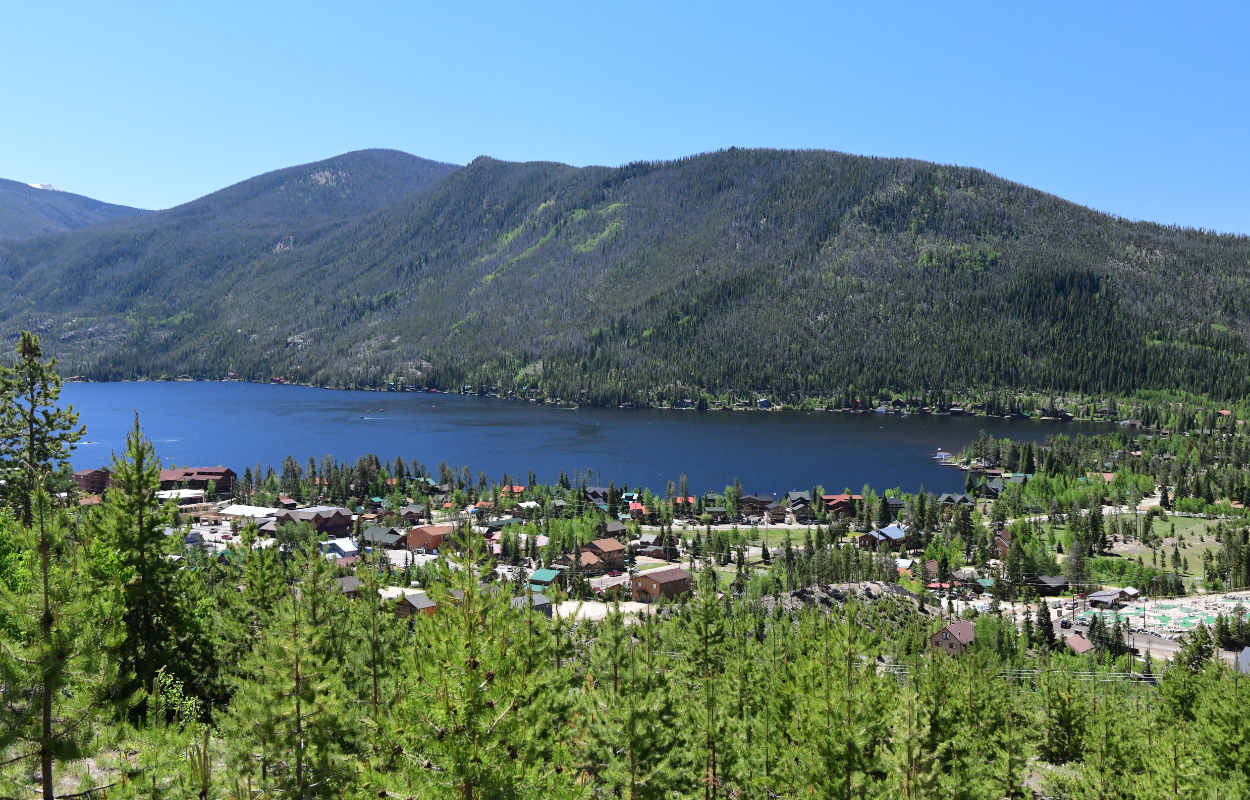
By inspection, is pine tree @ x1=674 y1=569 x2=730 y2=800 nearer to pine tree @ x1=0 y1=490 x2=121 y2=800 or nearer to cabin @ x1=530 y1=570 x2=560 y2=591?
pine tree @ x1=0 y1=490 x2=121 y2=800

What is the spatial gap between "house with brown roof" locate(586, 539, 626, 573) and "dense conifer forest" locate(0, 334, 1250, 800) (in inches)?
1829

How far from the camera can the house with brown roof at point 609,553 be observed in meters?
97.9

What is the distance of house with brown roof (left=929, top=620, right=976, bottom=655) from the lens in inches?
2662

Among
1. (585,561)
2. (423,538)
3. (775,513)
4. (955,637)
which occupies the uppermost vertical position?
(775,513)

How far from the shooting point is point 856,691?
23641 mm

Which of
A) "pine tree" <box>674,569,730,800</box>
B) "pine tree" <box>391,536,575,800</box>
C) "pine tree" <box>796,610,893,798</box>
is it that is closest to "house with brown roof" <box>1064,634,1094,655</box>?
"pine tree" <box>674,569,730,800</box>

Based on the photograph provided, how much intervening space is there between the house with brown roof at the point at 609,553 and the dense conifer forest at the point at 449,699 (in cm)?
4645

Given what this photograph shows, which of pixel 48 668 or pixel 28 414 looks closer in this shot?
pixel 48 668

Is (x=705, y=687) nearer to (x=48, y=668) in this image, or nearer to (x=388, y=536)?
(x=48, y=668)

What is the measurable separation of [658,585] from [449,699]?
7082 cm

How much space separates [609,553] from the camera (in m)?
99.0

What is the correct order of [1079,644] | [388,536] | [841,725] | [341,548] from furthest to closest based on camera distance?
[388,536] → [341,548] → [1079,644] → [841,725]

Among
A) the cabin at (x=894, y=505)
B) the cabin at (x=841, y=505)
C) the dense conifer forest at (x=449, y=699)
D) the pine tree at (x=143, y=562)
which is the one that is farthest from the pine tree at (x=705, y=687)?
the cabin at (x=841, y=505)

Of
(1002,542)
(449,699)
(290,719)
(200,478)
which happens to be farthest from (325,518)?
(449,699)
